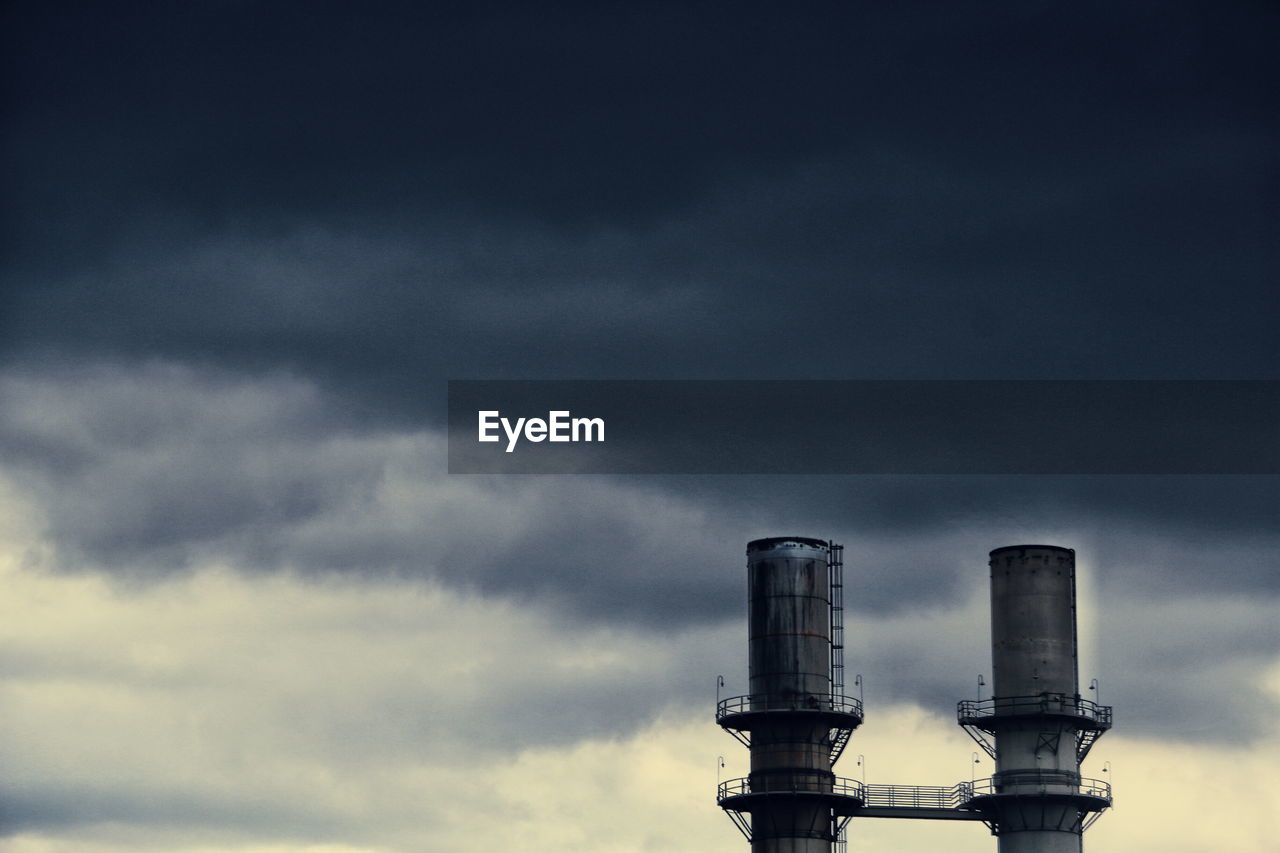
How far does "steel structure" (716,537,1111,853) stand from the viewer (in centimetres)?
12331

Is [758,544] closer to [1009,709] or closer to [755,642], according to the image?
[755,642]

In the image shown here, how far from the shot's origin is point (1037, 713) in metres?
126

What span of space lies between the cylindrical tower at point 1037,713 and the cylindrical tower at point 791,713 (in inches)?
315

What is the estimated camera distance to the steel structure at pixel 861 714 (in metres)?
123

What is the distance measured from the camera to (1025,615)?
126 metres

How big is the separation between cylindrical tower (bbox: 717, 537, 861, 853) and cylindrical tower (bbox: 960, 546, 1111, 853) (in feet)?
26.3

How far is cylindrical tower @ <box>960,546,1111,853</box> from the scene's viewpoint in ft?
413

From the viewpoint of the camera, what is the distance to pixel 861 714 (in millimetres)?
124688

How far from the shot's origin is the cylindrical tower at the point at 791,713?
4847 inches

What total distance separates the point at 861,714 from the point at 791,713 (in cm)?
430

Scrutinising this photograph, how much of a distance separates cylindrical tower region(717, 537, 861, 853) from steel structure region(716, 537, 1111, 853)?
0.07 m

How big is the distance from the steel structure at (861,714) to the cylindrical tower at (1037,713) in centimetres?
5

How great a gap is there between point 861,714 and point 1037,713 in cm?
879

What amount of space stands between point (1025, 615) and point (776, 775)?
14879 mm
